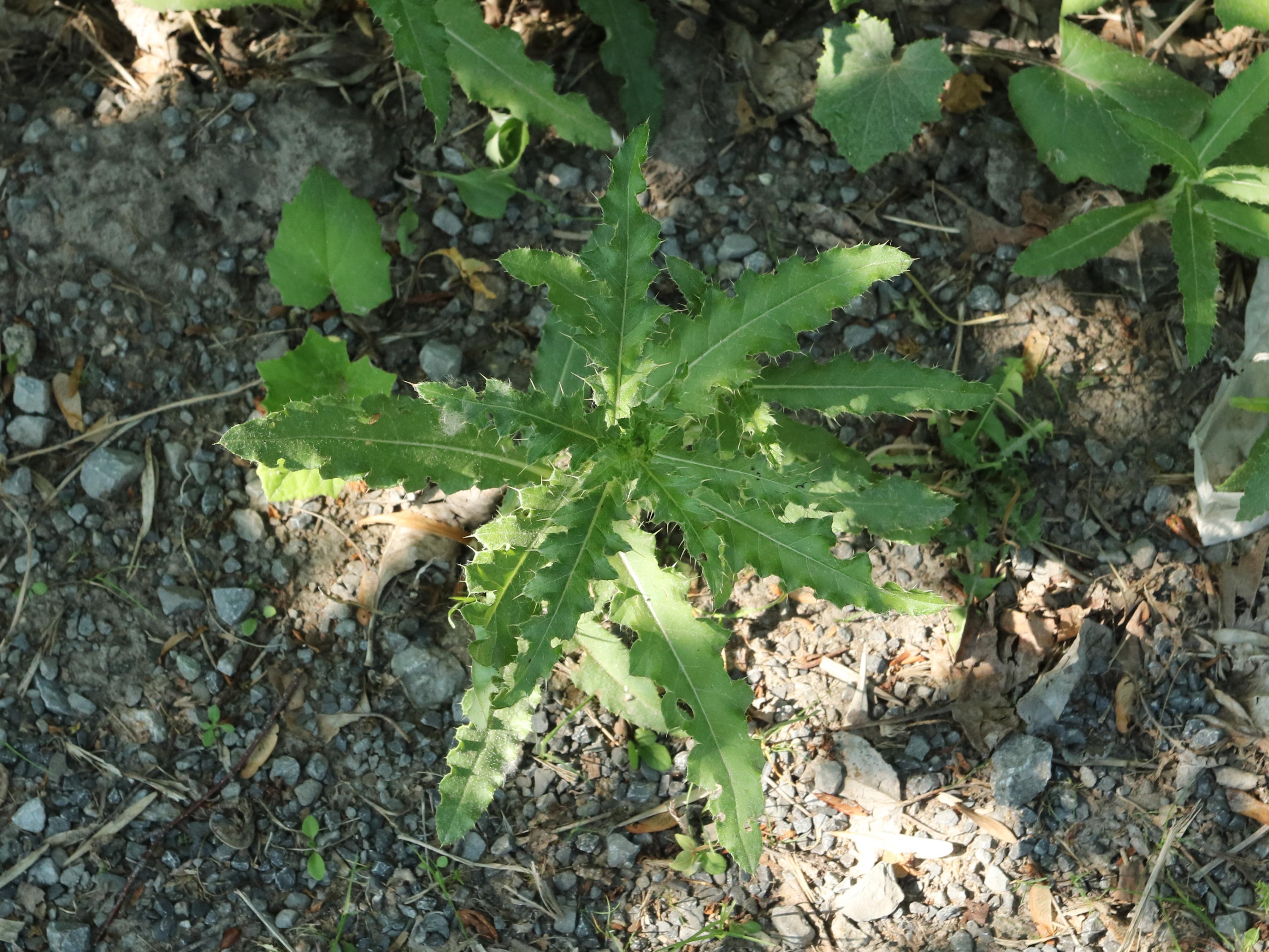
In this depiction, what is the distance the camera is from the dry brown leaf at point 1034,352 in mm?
3297

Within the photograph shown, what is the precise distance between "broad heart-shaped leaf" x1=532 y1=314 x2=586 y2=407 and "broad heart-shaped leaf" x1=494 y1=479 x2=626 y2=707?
2.34ft

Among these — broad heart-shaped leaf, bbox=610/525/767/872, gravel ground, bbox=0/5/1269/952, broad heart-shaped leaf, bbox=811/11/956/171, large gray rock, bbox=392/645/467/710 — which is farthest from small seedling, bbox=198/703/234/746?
broad heart-shaped leaf, bbox=811/11/956/171

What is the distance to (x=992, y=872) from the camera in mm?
3053

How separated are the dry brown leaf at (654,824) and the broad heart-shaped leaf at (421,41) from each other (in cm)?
206

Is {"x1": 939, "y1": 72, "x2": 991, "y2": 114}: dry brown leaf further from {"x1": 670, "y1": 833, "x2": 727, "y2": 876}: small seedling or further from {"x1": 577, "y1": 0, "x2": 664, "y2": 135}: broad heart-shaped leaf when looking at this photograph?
{"x1": 670, "y1": 833, "x2": 727, "y2": 876}: small seedling

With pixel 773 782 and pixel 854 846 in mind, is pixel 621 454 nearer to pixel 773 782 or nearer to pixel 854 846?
pixel 773 782

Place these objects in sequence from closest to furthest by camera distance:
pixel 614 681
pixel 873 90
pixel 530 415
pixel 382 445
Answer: pixel 530 415 < pixel 382 445 < pixel 614 681 < pixel 873 90

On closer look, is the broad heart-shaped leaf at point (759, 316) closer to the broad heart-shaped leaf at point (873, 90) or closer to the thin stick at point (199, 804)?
the broad heart-shaped leaf at point (873, 90)

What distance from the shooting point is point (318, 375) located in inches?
121

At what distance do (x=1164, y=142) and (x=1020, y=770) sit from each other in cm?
191

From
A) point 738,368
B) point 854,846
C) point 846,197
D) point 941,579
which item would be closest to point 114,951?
point 854,846

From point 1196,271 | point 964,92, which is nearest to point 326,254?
point 964,92

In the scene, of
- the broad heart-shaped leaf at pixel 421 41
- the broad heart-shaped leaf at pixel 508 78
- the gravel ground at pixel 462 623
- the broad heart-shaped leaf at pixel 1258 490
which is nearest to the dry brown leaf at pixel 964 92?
the gravel ground at pixel 462 623

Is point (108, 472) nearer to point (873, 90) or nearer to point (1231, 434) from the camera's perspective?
point (873, 90)
